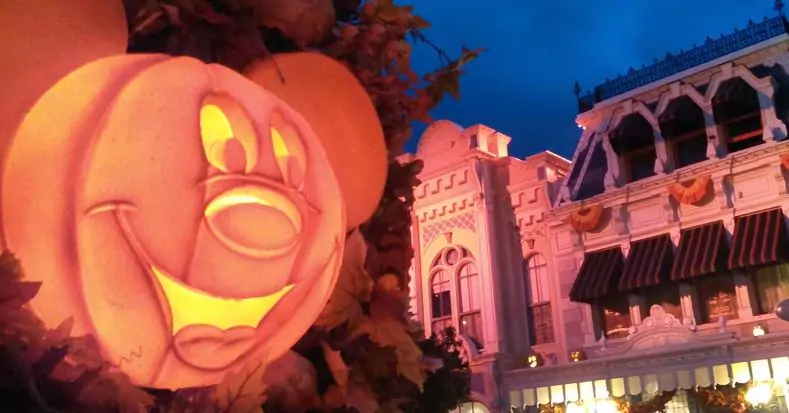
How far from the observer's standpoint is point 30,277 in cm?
107

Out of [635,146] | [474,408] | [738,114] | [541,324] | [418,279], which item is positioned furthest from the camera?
[418,279]

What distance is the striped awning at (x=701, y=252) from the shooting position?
11.6 metres

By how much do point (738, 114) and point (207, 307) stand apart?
12.9 m

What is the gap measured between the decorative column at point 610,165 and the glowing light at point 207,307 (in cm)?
1284

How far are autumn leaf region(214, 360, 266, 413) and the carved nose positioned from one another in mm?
189

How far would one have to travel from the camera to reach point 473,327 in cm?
1486

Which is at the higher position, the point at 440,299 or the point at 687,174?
the point at 687,174

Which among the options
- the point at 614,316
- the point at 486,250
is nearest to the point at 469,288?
the point at 486,250

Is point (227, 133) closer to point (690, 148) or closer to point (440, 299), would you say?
point (690, 148)

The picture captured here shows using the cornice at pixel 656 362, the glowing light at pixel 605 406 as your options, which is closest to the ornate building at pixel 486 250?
the cornice at pixel 656 362

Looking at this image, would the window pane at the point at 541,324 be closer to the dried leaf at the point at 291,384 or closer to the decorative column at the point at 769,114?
the decorative column at the point at 769,114

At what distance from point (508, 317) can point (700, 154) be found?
4.54m

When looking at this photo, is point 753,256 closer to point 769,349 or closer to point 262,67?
point 769,349

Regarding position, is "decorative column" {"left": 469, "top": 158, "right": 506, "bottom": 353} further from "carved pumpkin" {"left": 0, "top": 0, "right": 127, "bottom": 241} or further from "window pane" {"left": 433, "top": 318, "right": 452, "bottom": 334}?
"carved pumpkin" {"left": 0, "top": 0, "right": 127, "bottom": 241}
